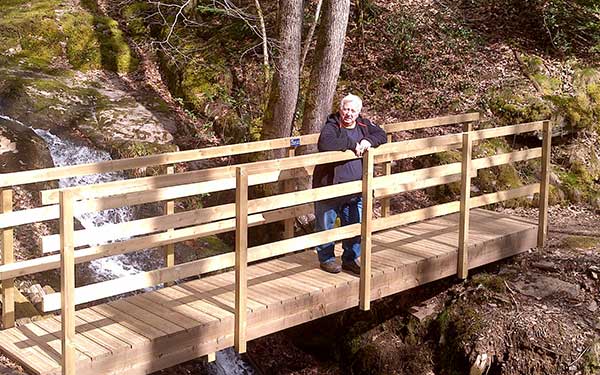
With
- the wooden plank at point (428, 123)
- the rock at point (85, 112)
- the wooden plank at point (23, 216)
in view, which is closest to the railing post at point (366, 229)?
the wooden plank at point (428, 123)

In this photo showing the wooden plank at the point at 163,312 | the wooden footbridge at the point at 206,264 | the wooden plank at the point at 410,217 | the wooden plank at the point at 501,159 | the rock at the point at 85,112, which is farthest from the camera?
the rock at the point at 85,112

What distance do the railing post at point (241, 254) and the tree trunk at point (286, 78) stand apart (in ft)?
17.3

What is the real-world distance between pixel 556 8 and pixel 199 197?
9403 mm

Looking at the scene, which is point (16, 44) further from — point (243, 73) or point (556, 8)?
point (556, 8)

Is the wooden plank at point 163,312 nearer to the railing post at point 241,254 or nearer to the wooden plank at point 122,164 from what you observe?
the railing post at point 241,254

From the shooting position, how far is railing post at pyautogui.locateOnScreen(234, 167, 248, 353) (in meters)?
5.91

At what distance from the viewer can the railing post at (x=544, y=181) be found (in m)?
9.04

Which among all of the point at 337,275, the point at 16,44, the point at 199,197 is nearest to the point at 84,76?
the point at 16,44

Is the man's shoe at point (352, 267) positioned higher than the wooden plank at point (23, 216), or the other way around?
the wooden plank at point (23, 216)

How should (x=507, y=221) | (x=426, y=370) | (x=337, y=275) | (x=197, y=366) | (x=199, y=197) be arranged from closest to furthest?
(x=337, y=275), (x=426, y=370), (x=197, y=366), (x=507, y=221), (x=199, y=197)

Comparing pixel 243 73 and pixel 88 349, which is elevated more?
pixel 243 73

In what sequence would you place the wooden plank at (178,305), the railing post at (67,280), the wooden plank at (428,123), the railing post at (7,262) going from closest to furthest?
the railing post at (67,280), the wooden plank at (178,305), the railing post at (7,262), the wooden plank at (428,123)

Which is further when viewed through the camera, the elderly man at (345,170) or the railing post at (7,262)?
the elderly man at (345,170)

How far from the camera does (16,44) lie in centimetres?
1636
